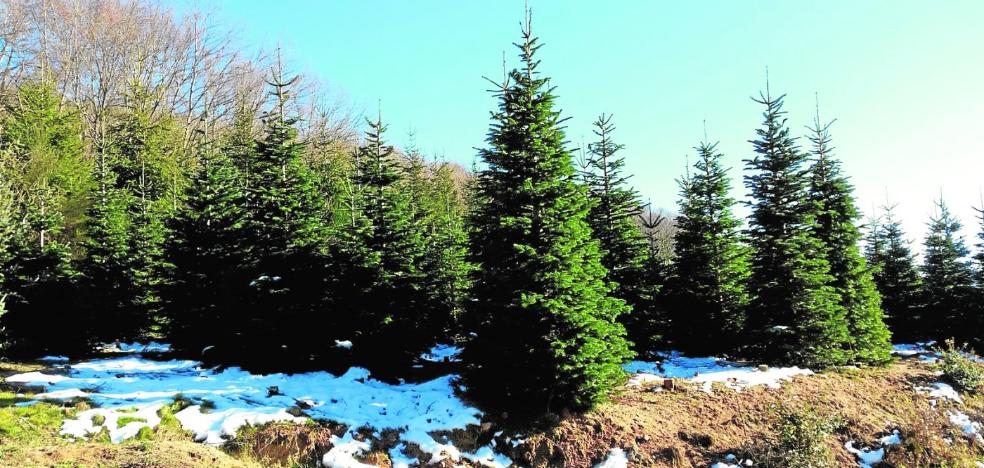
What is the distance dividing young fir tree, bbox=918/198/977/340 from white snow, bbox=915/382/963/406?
13194 millimetres

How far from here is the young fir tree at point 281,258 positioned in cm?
1273

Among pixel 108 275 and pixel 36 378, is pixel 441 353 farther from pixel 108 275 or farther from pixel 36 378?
pixel 108 275

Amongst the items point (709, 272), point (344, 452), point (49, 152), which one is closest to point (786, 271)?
point (709, 272)

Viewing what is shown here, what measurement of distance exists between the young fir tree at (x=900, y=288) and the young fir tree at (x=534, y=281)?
22100 millimetres

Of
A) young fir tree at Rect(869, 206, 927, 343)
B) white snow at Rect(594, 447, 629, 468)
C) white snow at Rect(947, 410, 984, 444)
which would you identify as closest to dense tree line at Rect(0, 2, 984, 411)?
white snow at Rect(594, 447, 629, 468)

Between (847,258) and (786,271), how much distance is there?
12.4 feet

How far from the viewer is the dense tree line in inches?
409

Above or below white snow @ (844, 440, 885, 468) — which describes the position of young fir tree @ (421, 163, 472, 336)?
above

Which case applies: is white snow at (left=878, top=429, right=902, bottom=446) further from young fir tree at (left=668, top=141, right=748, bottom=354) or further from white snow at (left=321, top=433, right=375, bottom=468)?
white snow at (left=321, top=433, right=375, bottom=468)

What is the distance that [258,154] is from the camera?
14539 millimetres

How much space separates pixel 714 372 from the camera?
13.2 meters

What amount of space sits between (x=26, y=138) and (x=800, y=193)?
1175 inches

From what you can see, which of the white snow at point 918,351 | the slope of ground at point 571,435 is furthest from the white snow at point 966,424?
the white snow at point 918,351

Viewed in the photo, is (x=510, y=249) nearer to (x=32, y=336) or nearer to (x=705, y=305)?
(x=705, y=305)
